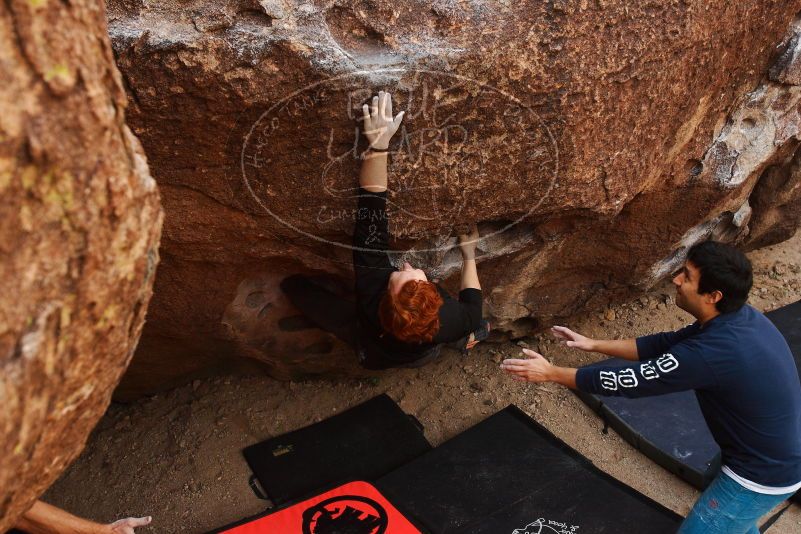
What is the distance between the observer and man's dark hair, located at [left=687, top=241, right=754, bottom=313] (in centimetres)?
235

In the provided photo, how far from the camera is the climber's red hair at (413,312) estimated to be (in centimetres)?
252

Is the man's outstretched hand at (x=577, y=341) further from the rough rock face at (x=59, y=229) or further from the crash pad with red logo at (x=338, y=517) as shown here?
the rough rock face at (x=59, y=229)

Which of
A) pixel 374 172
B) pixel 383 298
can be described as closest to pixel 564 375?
pixel 383 298

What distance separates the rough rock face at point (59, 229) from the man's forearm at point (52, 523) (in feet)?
2.96

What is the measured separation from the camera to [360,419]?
367cm

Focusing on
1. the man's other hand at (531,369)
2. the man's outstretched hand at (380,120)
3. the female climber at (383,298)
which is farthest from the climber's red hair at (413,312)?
the man's outstretched hand at (380,120)

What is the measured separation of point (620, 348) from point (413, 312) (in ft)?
3.10

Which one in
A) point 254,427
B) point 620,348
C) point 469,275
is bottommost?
point 254,427

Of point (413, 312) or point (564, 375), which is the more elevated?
point (413, 312)

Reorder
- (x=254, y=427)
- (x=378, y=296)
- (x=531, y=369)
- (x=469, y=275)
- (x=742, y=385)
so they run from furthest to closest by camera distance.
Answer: (x=254, y=427)
(x=469, y=275)
(x=378, y=296)
(x=531, y=369)
(x=742, y=385)

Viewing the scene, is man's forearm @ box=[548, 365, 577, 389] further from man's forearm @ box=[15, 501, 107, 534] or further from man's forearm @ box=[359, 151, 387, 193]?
man's forearm @ box=[15, 501, 107, 534]

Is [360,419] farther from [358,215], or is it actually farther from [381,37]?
[381,37]

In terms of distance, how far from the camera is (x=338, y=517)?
304cm

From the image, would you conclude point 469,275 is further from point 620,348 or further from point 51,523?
point 51,523
